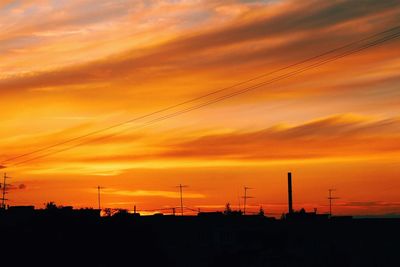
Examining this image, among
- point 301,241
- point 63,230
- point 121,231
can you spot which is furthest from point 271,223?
point 63,230

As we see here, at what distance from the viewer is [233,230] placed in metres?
95.5

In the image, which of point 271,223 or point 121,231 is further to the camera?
point 271,223

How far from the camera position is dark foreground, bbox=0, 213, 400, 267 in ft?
264

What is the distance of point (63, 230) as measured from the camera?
8338cm

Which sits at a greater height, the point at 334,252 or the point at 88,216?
the point at 88,216

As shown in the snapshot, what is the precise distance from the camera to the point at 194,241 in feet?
302

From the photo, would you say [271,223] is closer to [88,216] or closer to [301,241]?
[301,241]

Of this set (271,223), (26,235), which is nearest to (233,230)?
(271,223)

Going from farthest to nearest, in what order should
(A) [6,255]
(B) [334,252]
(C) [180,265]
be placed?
(B) [334,252] → (C) [180,265] → (A) [6,255]

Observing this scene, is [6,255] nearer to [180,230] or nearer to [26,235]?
[26,235]

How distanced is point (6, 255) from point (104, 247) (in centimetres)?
1082

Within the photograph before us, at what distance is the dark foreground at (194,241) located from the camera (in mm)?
80562

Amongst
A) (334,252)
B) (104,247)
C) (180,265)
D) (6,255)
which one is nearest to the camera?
(6,255)

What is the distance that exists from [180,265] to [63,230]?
47.9 feet
